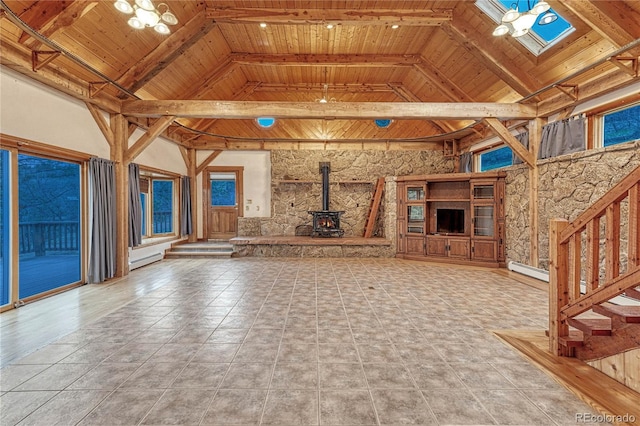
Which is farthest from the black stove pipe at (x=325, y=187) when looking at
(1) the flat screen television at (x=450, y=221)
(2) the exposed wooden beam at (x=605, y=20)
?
(2) the exposed wooden beam at (x=605, y=20)

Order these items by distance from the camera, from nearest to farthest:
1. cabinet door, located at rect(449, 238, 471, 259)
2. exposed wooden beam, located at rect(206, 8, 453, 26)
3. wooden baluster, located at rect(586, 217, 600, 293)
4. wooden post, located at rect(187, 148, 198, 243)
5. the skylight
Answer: wooden baluster, located at rect(586, 217, 600, 293) < the skylight < exposed wooden beam, located at rect(206, 8, 453, 26) < cabinet door, located at rect(449, 238, 471, 259) < wooden post, located at rect(187, 148, 198, 243)

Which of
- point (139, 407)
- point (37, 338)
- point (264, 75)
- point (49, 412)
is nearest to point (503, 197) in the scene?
point (264, 75)

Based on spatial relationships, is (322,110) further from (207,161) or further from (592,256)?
(207,161)

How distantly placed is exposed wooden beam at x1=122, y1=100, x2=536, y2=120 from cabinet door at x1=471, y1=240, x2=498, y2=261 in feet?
8.72

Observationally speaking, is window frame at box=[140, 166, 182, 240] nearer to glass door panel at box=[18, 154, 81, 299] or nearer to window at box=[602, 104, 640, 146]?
glass door panel at box=[18, 154, 81, 299]

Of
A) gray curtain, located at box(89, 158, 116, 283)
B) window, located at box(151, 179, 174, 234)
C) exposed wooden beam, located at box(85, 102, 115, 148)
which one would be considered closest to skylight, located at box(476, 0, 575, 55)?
exposed wooden beam, located at box(85, 102, 115, 148)

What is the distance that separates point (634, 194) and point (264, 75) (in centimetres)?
701

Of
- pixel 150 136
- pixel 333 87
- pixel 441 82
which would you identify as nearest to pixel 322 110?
pixel 333 87

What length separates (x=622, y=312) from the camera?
2.02 meters

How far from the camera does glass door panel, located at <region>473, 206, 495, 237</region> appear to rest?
6078 millimetres

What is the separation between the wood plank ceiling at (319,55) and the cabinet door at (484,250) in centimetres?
267

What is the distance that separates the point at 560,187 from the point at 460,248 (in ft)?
7.40

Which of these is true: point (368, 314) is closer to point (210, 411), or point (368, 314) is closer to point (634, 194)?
point (210, 411)

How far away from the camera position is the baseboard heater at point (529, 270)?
468 centimetres
